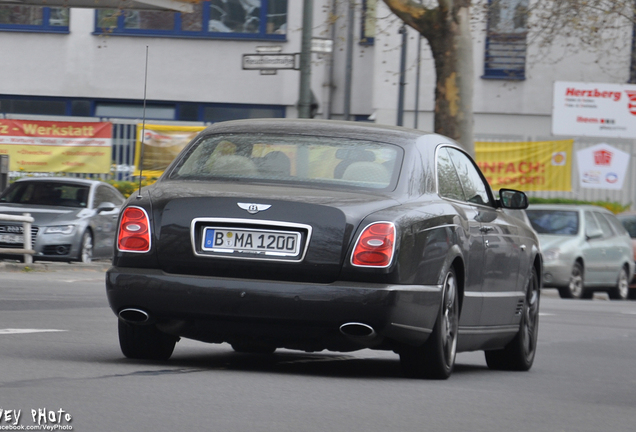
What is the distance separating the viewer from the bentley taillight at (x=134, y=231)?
7051mm

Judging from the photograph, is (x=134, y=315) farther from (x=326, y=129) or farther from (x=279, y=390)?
(x=326, y=129)

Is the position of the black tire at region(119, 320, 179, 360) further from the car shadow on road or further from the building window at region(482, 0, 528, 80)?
the building window at region(482, 0, 528, 80)

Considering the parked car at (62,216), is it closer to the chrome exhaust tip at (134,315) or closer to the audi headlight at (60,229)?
the audi headlight at (60,229)

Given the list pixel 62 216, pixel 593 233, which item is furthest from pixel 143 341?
pixel 593 233

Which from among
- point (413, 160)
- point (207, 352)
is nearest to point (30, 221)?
point (207, 352)

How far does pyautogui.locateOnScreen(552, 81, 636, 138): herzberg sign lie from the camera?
3170cm

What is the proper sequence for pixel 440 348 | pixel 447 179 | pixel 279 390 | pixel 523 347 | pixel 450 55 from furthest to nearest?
pixel 450 55
pixel 523 347
pixel 447 179
pixel 440 348
pixel 279 390

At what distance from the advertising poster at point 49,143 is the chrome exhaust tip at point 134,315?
68.5 ft

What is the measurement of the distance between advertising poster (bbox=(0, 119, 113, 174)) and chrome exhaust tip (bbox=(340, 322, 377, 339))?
21.5 m

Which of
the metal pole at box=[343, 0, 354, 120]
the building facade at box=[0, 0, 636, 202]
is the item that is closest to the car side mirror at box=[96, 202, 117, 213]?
the metal pole at box=[343, 0, 354, 120]

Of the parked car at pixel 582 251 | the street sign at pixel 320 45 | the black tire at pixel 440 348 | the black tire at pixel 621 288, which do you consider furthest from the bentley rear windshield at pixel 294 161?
the black tire at pixel 621 288

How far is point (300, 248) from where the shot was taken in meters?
6.78

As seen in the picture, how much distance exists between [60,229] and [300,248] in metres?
13.9

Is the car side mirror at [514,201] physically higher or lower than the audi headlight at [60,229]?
higher
